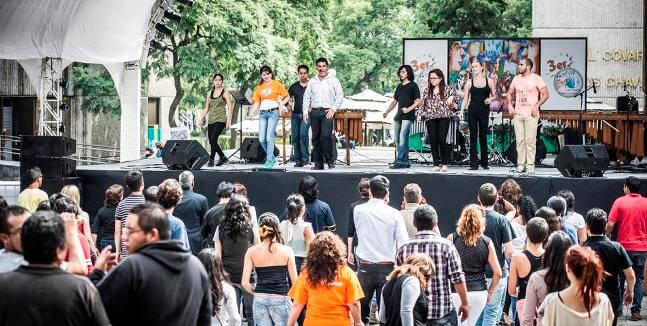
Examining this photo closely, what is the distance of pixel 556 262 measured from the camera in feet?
27.6

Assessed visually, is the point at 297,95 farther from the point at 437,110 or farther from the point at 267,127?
the point at 437,110

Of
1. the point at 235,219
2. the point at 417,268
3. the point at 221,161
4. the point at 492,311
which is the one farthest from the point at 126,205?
the point at 221,161

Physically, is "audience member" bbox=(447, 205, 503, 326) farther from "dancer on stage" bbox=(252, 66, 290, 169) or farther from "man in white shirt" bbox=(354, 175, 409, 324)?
"dancer on stage" bbox=(252, 66, 290, 169)

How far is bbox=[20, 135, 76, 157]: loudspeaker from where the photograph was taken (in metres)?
18.3

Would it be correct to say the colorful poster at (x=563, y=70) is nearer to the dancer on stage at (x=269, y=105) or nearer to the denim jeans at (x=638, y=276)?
the dancer on stage at (x=269, y=105)

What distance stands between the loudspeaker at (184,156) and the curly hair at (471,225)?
9.06 metres

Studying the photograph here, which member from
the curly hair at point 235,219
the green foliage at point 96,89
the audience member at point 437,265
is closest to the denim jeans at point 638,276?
the audience member at point 437,265

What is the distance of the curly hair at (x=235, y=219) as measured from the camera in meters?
10.8

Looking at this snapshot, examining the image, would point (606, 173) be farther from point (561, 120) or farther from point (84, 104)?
point (84, 104)

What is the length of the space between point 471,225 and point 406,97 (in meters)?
8.42

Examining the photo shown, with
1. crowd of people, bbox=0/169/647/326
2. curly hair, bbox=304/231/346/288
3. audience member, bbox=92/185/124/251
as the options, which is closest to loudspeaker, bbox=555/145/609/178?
crowd of people, bbox=0/169/647/326

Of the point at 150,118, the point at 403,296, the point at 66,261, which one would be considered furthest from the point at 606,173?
the point at 150,118

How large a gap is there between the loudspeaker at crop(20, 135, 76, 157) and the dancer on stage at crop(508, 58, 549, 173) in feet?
23.5

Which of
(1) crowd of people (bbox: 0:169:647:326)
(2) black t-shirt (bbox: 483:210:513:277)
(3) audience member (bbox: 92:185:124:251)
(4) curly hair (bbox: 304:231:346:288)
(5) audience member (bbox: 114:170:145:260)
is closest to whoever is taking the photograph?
(1) crowd of people (bbox: 0:169:647:326)
